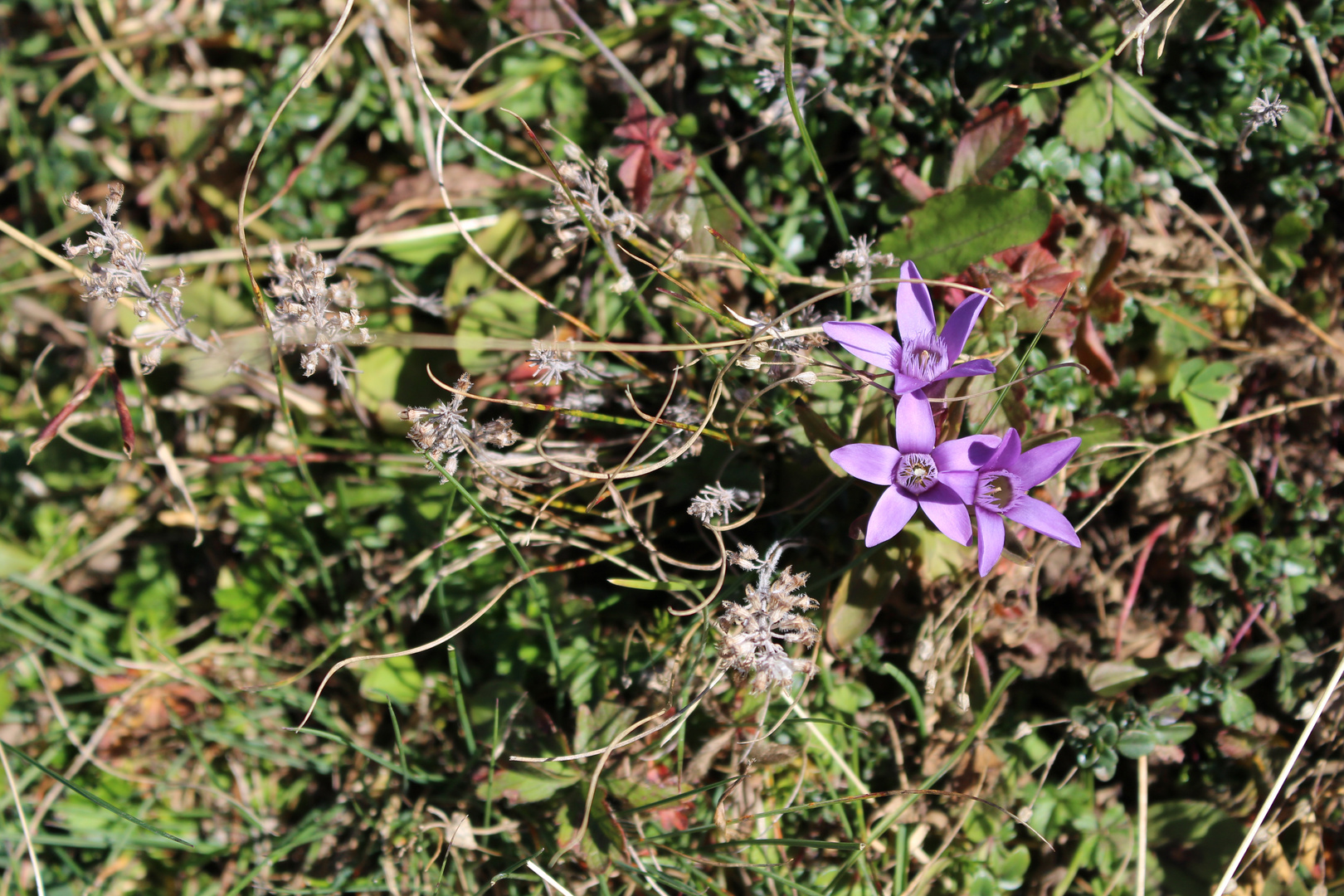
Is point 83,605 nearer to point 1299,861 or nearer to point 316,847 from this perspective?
point 316,847

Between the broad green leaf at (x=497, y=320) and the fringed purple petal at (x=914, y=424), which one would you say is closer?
the fringed purple petal at (x=914, y=424)

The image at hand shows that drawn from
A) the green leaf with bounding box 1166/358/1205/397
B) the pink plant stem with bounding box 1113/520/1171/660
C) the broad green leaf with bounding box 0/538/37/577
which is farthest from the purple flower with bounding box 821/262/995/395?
the broad green leaf with bounding box 0/538/37/577

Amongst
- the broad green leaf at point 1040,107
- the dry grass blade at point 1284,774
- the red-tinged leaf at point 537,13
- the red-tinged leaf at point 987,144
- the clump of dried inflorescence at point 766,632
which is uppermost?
the red-tinged leaf at point 537,13

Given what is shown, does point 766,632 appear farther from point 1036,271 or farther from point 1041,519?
point 1036,271

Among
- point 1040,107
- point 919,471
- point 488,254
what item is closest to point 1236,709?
point 919,471

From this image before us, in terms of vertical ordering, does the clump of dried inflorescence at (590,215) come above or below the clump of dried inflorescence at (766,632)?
above

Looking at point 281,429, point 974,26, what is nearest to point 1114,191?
point 974,26

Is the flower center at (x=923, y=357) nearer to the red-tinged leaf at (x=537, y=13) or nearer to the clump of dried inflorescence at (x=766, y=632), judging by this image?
the clump of dried inflorescence at (x=766, y=632)

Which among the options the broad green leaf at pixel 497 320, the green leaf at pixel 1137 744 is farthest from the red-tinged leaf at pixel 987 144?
the green leaf at pixel 1137 744
